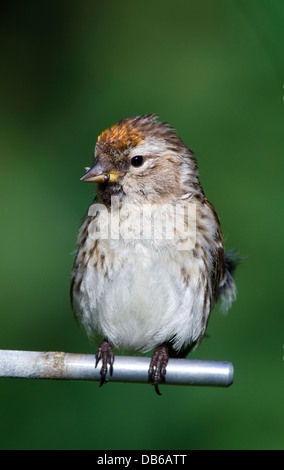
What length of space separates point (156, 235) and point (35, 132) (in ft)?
4.80

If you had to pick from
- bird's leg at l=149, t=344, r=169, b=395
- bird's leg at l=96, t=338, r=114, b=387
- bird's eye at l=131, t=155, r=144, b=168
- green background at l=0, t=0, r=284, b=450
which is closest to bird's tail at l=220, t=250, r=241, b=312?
green background at l=0, t=0, r=284, b=450

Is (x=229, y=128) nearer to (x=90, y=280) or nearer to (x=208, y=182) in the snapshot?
(x=208, y=182)

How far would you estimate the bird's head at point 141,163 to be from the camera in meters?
2.66

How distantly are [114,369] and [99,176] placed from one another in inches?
28.2

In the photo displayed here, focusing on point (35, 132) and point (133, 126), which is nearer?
point (133, 126)

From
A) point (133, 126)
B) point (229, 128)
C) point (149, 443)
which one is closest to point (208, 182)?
point (229, 128)

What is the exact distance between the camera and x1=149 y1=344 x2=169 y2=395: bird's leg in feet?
8.27

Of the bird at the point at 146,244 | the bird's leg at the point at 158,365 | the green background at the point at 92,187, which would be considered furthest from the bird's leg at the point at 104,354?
the green background at the point at 92,187

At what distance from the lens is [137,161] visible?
2.71m

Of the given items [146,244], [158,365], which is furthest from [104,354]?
[146,244]

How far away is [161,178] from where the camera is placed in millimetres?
2762

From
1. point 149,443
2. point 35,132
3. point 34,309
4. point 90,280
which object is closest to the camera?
point 90,280

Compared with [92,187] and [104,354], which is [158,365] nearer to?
[104,354]

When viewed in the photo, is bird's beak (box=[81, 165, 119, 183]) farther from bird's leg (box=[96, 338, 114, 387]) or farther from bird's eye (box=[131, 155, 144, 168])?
bird's leg (box=[96, 338, 114, 387])
